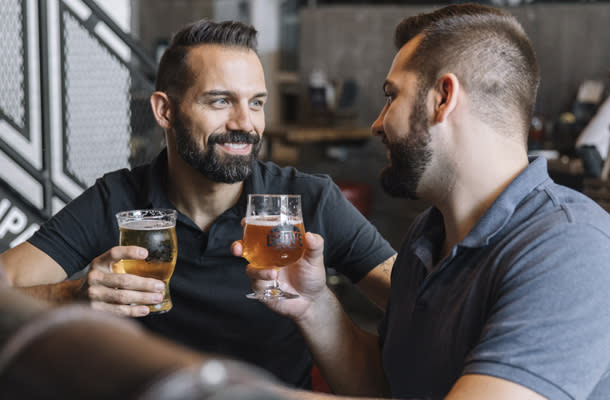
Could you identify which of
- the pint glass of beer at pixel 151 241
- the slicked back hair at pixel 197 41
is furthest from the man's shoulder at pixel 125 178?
the pint glass of beer at pixel 151 241

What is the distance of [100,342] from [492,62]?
1150 millimetres

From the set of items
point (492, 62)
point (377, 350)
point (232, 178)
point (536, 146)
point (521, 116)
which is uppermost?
point (492, 62)

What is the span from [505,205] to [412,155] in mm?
241

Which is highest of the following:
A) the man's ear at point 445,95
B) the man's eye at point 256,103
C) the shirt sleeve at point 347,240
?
the man's ear at point 445,95

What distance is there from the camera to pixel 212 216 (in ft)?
5.90

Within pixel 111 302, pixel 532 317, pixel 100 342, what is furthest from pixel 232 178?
pixel 100 342

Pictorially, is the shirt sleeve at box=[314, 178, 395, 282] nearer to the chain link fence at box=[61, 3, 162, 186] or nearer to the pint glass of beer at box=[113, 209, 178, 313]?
the pint glass of beer at box=[113, 209, 178, 313]

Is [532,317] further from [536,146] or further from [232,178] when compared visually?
[536,146]

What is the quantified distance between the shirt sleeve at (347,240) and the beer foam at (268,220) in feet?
1.11

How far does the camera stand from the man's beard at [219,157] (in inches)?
68.9

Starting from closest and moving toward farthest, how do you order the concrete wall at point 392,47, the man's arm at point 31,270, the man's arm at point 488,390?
the man's arm at point 488,390 < the man's arm at point 31,270 < the concrete wall at point 392,47

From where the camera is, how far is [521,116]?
1.25 metres

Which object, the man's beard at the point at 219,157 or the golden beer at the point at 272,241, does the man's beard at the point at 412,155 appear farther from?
the man's beard at the point at 219,157

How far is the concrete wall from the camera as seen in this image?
17.9ft
